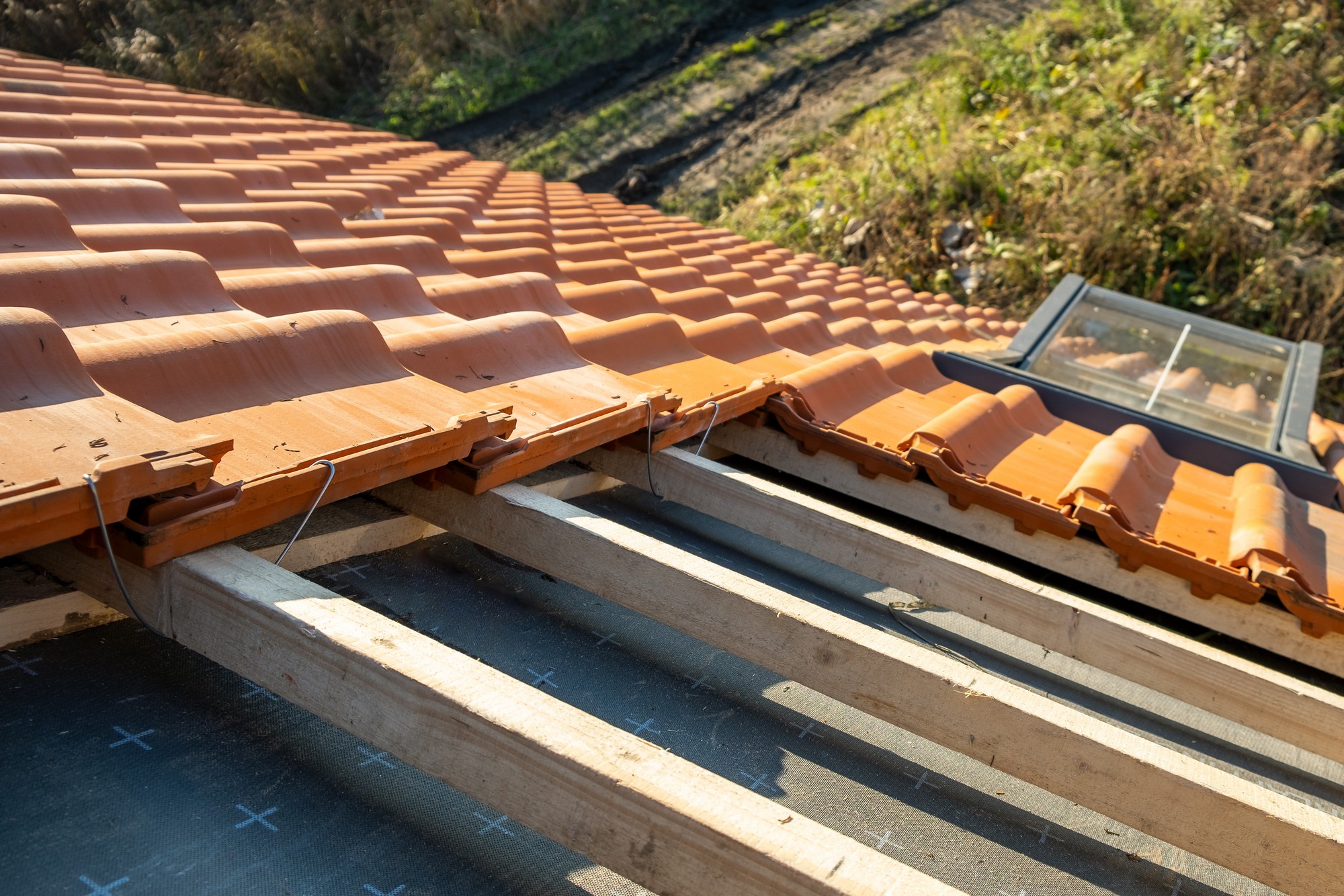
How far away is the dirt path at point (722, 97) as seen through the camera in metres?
17.4

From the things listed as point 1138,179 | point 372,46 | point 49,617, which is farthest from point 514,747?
point 372,46

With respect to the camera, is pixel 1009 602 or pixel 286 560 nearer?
pixel 286 560

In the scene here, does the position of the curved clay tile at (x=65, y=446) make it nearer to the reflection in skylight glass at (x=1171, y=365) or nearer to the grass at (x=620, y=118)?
the reflection in skylight glass at (x=1171, y=365)

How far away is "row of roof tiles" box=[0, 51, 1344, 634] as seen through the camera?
5.67 ft

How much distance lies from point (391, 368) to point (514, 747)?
1.37 m

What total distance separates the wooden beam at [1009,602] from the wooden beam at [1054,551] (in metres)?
0.40

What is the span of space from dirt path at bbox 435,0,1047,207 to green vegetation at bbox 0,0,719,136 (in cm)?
63

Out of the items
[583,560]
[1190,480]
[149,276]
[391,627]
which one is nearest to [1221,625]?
[1190,480]

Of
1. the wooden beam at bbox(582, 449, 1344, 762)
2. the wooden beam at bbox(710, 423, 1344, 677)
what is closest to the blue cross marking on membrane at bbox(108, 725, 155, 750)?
the wooden beam at bbox(582, 449, 1344, 762)

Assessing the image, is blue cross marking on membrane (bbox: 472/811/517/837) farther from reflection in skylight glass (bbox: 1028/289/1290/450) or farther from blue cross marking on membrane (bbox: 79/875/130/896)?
reflection in skylight glass (bbox: 1028/289/1290/450)

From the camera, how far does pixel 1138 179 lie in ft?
35.9

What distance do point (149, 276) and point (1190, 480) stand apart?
3728 millimetres

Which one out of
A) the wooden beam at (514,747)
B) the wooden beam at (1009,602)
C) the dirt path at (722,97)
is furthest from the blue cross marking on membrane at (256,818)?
the dirt path at (722,97)

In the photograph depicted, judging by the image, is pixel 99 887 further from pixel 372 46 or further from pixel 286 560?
pixel 372 46
